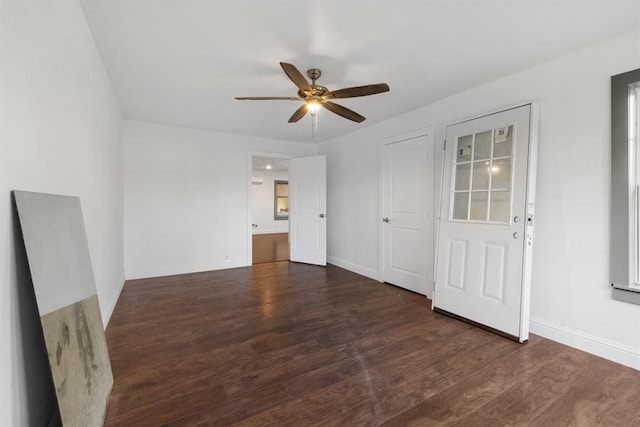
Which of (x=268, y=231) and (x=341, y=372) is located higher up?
(x=268, y=231)

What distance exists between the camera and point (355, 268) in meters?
4.75

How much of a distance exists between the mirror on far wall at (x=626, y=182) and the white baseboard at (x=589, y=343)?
37 cm

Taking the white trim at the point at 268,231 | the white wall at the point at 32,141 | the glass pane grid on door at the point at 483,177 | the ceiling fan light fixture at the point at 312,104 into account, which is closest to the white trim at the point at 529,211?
the glass pane grid on door at the point at 483,177

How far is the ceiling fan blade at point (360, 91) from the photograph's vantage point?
223 centimetres

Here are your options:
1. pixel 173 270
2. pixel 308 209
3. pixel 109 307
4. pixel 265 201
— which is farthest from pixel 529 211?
pixel 265 201

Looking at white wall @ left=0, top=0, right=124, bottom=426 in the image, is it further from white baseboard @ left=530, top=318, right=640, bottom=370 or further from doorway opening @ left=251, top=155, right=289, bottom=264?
doorway opening @ left=251, top=155, right=289, bottom=264

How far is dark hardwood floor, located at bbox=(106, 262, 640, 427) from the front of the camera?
1.59m

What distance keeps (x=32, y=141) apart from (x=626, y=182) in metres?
3.55

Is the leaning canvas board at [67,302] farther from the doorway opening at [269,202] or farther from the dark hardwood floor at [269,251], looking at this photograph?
the doorway opening at [269,202]

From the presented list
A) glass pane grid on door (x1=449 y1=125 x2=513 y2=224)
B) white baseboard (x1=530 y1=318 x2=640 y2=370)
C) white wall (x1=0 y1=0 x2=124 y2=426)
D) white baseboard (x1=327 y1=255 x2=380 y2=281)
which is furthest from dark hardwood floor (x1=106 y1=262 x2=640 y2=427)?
white baseboard (x1=327 y1=255 x2=380 y2=281)

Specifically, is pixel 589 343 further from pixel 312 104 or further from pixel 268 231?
pixel 268 231

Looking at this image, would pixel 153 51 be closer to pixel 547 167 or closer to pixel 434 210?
pixel 434 210

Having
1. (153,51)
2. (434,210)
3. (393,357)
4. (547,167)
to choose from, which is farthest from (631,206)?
(153,51)

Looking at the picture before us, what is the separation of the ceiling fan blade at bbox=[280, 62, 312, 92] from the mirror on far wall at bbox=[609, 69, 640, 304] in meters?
2.34
